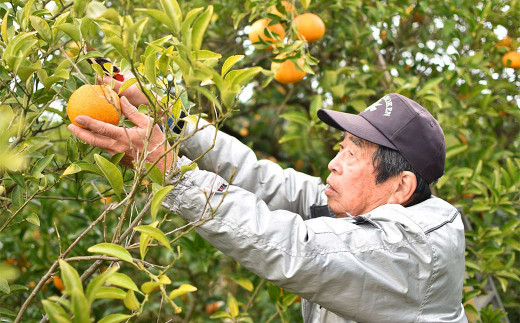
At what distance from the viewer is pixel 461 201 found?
232cm

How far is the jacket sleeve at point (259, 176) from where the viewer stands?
5.96 ft

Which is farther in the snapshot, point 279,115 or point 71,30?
point 279,115

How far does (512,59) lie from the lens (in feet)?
8.10

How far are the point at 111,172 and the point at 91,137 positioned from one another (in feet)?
0.54

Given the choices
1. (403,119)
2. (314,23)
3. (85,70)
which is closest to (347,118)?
(403,119)

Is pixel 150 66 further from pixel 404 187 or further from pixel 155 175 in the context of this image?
pixel 404 187

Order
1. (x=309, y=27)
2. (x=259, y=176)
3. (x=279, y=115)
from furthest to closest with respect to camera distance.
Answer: (x=279, y=115), (x=309, y=27), (x=259, y=176)

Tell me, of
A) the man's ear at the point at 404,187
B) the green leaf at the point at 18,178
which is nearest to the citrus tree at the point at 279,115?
the green leaf at the point at 18,178

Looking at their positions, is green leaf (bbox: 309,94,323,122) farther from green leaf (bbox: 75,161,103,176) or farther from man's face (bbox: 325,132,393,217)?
green leaf (bbox: 75,161,103,176)

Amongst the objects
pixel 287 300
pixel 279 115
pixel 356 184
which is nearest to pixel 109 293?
pixel 356 184

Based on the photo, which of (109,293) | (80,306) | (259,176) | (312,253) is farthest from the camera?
A: (259,176)

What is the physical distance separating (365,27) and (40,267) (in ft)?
5.31

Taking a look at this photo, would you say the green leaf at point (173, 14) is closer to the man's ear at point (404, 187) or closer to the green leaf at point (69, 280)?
the green leaf at point (69, 280)

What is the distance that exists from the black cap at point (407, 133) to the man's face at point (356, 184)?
44 millimetres
